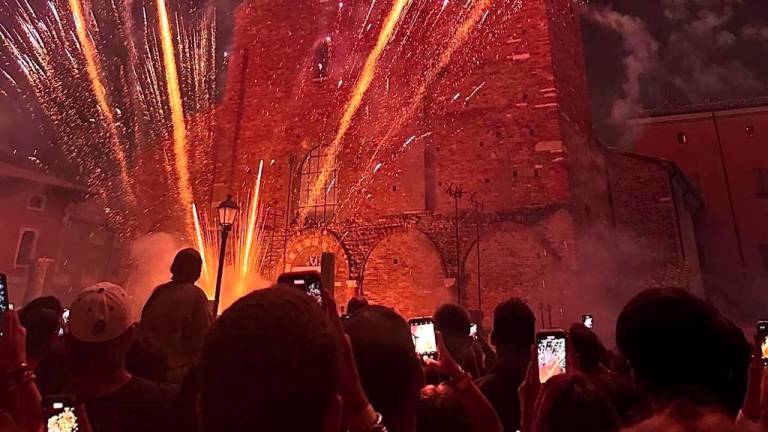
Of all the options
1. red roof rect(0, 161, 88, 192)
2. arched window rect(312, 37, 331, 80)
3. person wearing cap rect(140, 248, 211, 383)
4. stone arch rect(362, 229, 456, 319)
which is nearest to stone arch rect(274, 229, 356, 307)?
stone arch rect(362, 229, 456, 319)

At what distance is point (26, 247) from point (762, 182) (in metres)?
27.8

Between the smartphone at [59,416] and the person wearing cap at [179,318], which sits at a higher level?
Result: the person wearing cap at [179,318]

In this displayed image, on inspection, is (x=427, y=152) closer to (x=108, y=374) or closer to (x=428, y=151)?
(x=428, y=151)

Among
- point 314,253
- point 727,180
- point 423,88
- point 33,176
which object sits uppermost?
point 423,88

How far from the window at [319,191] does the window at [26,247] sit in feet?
40.1

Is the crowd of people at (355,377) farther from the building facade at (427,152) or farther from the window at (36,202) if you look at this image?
the window at (36,202)

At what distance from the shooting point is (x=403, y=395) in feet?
5.48

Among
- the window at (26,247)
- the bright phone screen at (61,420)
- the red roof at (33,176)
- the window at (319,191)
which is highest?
the red roof at (33,176)

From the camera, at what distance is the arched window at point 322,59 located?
626 inches

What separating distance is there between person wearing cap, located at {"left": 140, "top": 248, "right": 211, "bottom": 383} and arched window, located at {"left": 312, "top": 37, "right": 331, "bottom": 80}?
42.4 feet

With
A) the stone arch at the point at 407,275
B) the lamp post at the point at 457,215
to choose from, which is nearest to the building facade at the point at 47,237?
the stone arch at the point at 407,275

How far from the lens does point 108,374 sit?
6.84ft

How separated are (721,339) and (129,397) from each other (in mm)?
2021

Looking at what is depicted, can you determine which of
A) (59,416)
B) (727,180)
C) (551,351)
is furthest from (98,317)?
(727,180)
